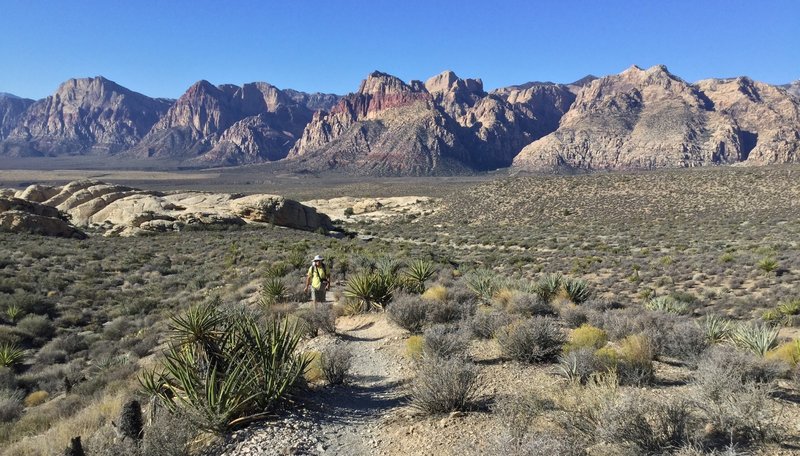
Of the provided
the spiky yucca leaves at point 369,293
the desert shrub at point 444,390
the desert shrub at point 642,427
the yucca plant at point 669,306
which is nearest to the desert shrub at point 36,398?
the spiky yucca leaves at point 369,293

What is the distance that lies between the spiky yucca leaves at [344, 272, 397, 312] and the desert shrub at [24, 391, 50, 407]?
6.33 m

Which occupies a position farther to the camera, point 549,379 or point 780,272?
point 780,272

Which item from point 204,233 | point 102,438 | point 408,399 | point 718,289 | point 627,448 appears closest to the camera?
point 627,448

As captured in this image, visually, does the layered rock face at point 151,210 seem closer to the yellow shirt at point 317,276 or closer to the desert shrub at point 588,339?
the yellow shirt at point 317,276

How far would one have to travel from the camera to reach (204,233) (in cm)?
3488

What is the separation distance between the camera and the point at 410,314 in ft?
28.3

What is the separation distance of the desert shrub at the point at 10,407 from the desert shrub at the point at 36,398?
183 millimetres

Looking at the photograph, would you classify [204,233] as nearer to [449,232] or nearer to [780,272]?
[449,232]

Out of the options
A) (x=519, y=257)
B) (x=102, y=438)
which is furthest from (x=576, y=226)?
(x=102, y=438)

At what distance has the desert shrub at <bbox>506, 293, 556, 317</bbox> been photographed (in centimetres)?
930

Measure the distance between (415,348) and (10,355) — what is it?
10.3m

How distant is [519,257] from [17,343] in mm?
22462

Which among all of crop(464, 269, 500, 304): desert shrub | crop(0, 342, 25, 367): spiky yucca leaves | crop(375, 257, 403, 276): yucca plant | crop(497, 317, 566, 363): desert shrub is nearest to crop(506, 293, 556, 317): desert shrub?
crop(464, 269, 500, 304): desert shrub

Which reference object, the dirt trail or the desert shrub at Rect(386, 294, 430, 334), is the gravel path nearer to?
the dirt trail
